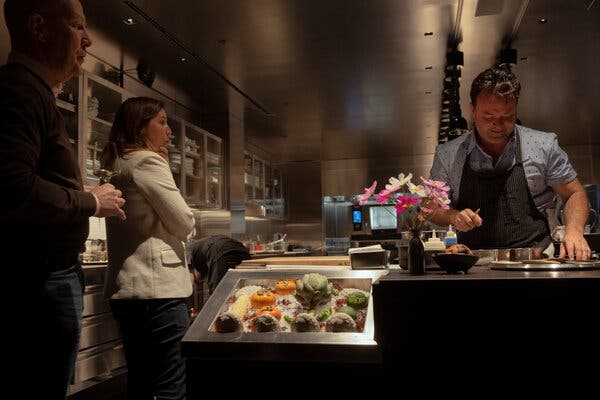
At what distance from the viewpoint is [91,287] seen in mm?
3629

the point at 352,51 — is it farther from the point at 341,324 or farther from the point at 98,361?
the point at 341,324

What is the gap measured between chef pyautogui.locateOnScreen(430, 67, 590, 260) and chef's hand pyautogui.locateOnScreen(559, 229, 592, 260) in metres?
0.29

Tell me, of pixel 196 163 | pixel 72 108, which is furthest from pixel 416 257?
pixel 196 163

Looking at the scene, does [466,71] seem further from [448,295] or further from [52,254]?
[52,254]

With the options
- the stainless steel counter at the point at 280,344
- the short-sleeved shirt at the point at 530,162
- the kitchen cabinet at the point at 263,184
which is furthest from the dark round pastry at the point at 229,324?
the kitchen cabinet at the point at 263,184

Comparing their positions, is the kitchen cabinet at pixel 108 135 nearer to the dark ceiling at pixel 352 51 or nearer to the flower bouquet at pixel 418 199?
the dark ceiling at pixel 352 51

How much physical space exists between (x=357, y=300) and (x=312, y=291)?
0.15 meters

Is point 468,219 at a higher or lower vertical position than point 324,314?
higher

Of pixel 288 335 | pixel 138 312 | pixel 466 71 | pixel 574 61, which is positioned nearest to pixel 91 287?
pixel 138 312

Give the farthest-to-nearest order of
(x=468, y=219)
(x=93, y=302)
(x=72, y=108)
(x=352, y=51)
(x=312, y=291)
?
(x=352, y=51)
(x=72, y=108)
(x=93, y=302)
(x=468, y=219)
(x=312, y=291)

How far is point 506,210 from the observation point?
2299 mm

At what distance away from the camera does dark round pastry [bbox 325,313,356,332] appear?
1.60 meters

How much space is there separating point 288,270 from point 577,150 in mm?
9726

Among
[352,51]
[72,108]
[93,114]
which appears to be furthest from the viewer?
[352,51]
